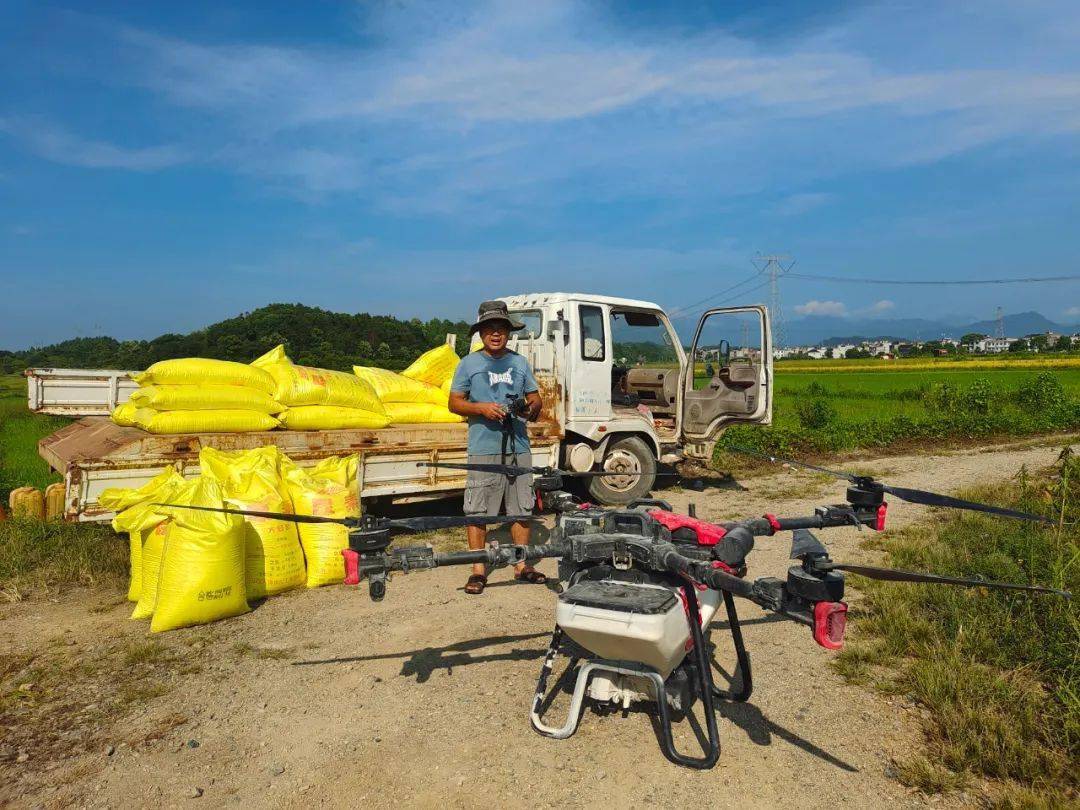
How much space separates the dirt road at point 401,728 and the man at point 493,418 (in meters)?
0.70

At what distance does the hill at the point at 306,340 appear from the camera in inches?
627

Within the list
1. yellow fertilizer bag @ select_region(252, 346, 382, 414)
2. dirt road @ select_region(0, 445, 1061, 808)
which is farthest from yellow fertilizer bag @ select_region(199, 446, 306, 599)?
yellow fertilizer bag @ select_region(252, 346, 382, 414)

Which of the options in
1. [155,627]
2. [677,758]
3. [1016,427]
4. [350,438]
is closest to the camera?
[677,758]

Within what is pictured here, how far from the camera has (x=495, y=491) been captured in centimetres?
461

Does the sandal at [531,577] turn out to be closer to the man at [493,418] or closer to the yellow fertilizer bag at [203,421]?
the man at [493,418]

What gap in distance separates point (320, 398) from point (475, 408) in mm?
2001

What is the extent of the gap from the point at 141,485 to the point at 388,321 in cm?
1566

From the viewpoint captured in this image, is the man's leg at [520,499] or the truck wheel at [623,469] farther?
the truck wheel at [623,469]

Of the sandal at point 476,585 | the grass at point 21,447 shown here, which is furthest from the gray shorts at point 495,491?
the grass at point 21,447

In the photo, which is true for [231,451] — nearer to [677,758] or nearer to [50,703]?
[50,703]

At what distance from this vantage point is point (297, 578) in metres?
4.77

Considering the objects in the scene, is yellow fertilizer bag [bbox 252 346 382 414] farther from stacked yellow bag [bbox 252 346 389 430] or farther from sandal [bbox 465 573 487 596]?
sandal [bbox 465 573 487 596]

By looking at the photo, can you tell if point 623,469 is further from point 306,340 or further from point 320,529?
point 306,340

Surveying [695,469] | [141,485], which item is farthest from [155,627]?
[695,469]
